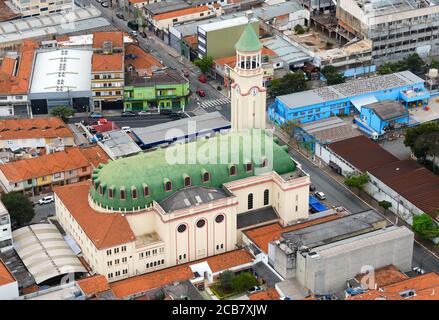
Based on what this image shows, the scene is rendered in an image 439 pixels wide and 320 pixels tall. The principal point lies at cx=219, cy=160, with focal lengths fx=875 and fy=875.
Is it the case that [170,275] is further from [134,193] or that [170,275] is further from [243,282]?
[134,193]

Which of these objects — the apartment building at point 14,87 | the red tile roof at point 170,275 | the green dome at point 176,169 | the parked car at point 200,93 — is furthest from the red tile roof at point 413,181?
A: the apartment building at point 14,87

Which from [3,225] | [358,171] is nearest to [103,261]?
[3,225]

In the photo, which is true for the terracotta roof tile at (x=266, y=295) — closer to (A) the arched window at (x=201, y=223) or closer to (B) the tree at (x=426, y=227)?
(A) the arched window at (x=201, y=223)

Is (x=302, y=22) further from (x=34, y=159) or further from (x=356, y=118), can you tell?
(x=34, y=159)

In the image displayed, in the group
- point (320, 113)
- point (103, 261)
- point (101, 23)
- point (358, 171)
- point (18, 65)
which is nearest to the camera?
point (103, 261)

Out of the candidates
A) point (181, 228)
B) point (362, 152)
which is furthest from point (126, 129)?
point (181, 228)

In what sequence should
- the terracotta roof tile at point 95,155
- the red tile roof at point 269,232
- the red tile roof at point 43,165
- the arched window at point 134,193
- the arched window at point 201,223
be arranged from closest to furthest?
the arched window at point 134,193, the arched window at point 201,223, the red tile roof at point 269,232, the red tile roof at point 43,165, the terracotta roof tile at point 95,155
